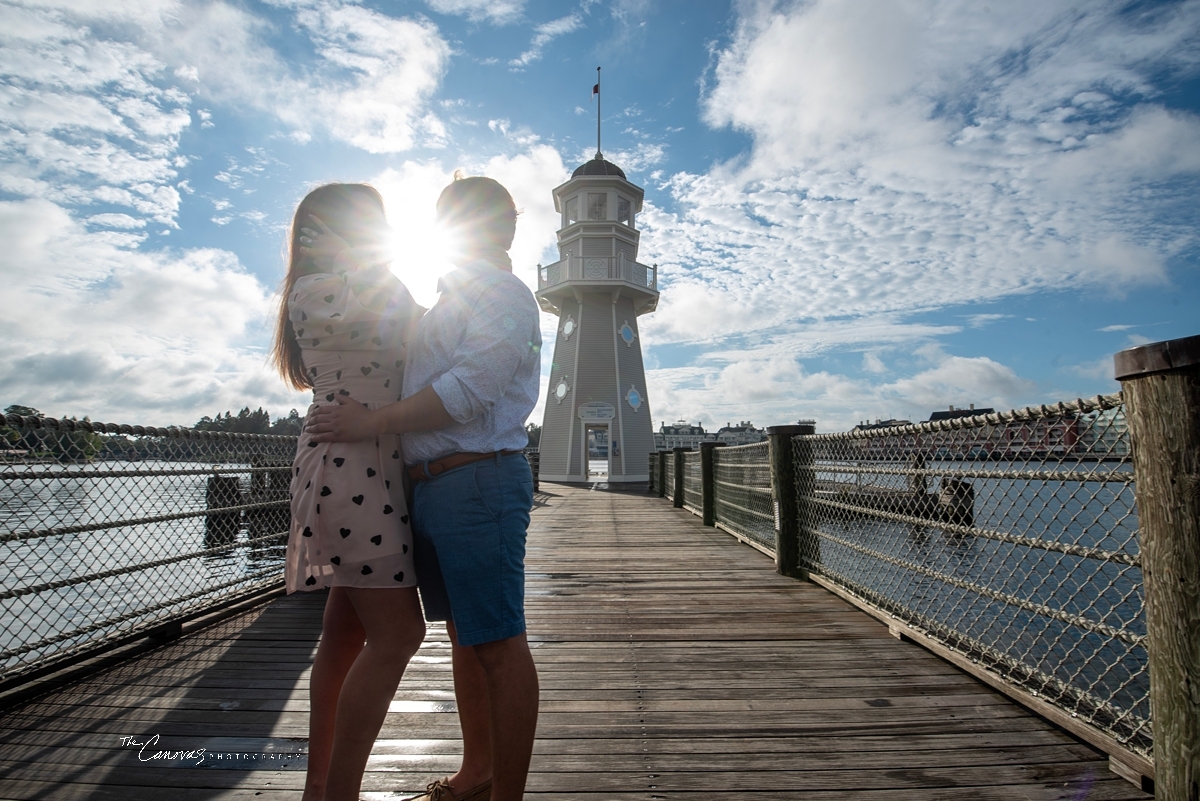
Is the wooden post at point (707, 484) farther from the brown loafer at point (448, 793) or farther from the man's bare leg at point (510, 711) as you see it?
the man's bare leg at point (510, 711)

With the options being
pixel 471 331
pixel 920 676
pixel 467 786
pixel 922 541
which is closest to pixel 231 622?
pixel 467 786

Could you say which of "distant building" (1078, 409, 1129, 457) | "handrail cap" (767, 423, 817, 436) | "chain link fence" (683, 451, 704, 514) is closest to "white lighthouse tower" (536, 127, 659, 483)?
"chain link fence" (683, 451, 704, 514)

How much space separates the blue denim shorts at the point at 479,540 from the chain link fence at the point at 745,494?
378 centimetres

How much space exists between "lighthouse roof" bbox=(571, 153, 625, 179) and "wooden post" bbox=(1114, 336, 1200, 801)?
793 inches

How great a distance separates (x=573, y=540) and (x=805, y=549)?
10.4ft

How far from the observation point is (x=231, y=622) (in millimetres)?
3494

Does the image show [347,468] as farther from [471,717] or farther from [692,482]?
[692,482]

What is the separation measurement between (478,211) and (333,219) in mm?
395

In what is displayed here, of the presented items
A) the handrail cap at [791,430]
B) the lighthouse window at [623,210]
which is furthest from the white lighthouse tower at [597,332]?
the handrail cap at [791,430]

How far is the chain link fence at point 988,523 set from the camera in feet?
6.06

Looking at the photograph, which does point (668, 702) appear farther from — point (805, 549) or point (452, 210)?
point (805, 549)

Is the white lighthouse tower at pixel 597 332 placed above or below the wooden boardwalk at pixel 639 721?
above

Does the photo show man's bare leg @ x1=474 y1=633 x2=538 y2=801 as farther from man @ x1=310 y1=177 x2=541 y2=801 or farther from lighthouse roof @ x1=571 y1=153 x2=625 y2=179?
lighthouse roof @ x1=571 y1=153 x2=625 y2=179

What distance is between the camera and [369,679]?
4.76ft
